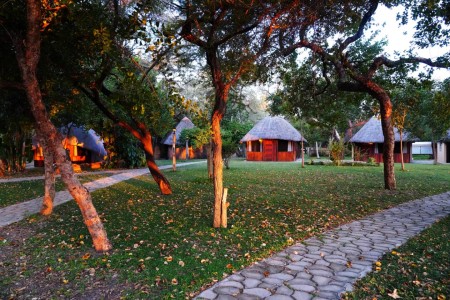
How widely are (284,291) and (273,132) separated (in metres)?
30.2

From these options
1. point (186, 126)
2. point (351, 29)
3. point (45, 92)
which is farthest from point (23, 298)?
point (186, 126)

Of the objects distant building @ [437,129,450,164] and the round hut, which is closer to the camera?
distant building @ [437,129,450,164]

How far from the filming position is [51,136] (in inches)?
213

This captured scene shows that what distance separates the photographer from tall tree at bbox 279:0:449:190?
32.3 ft

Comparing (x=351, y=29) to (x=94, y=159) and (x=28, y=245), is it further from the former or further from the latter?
(x=94, y=159)

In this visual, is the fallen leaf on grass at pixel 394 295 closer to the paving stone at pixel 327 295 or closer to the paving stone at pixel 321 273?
the paving stone at pixel 327 295

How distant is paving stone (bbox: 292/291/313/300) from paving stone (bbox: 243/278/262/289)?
0.47 m

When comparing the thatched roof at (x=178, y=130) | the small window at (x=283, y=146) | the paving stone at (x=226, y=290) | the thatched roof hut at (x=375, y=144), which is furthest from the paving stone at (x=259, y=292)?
the thatched roof at (x=178, y=130)

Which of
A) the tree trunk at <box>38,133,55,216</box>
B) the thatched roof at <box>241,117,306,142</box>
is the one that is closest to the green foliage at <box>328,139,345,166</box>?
the thatched roof at <box>241,117,306,142</box>

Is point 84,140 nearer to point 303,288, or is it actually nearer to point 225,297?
point 225,297

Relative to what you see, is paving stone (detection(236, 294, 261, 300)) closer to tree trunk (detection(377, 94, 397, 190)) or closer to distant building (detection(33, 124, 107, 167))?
tree trunk (detection(377, 94, 397, 190))

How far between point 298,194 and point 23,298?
859cm

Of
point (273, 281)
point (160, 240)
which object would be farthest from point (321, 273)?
point (160, 240)

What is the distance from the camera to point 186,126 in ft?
132
